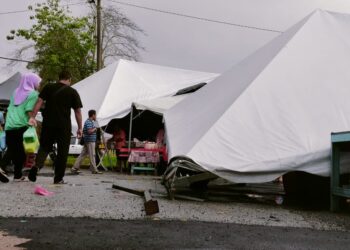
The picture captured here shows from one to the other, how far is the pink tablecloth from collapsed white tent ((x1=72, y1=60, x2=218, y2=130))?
161cm

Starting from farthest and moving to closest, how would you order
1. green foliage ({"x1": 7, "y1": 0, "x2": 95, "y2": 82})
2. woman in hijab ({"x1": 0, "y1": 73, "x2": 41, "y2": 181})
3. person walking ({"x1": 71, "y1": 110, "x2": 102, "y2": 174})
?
green foliage ({"x1": 7, "y1": 0, "x2": 95, "y2": 82}) < person walking ({"x1": 71, "y1": 110, "x2": 102, "y2": 174}) < woman in hijab ({"x1": 0, "y1": 73, "x2": 41, "y2": 181})

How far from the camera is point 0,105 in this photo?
1902 cm

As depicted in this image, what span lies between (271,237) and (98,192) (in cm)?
381

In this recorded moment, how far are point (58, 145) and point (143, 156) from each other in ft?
22.4

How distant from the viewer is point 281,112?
24.4 ft

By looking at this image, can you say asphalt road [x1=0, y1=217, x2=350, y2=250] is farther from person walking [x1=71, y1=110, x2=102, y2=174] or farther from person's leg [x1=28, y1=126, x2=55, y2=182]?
person walking [x1=71, y1=110, x2=102, y2=174]

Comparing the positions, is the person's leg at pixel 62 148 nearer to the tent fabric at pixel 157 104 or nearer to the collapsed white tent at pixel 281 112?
the collapsed white tent at pixel 281 112

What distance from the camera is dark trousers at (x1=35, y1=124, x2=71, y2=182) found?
8.35 metres

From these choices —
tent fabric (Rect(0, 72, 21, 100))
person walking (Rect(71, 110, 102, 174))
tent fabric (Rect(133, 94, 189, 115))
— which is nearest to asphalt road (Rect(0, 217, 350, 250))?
person walking (Rect(71, 110, 102, 174))

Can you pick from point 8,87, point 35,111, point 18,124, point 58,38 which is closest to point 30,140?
point 18,124

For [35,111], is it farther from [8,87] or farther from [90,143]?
[8,87]

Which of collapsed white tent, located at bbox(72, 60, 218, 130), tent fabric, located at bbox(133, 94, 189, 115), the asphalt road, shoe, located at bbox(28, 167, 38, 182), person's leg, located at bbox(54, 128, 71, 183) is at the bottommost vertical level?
the asphalt road

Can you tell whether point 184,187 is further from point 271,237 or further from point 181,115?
point 271,237

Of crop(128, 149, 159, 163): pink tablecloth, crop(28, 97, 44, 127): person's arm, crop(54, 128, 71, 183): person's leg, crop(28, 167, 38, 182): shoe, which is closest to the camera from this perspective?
crop(54, 128, 71, 183): person's leg
